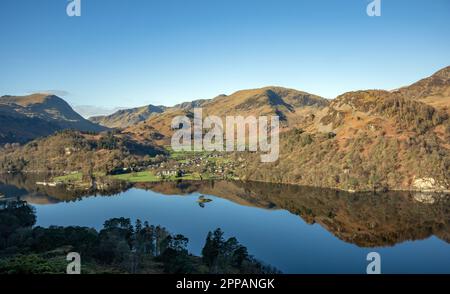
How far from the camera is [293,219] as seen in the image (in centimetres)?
10288

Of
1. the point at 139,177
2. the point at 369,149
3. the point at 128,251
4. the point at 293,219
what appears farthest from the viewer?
the point at 139,177

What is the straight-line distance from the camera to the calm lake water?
69875mm

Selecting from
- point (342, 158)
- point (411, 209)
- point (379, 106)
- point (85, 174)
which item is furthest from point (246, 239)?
point (85, 174)

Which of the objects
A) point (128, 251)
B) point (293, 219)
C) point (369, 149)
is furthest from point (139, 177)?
point (128, 251)

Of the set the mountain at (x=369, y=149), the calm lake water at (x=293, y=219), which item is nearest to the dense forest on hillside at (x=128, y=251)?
the calm lake water at (x=293, y=219)

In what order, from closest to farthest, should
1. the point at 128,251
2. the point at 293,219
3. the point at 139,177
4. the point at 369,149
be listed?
the point at 128,251
the point at 293,219
the point at 369,149
the point at 139,177

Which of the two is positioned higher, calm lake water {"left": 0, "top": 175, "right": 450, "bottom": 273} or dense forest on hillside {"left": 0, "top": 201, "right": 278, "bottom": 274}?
dense forest on hillside {"left": 0, "top": 201, "right": 278, "bottom": 274}

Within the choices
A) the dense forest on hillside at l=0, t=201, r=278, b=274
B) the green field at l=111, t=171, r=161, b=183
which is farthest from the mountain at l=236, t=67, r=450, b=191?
the dense forest on hillside at l=0, t=201, r=278, b=274

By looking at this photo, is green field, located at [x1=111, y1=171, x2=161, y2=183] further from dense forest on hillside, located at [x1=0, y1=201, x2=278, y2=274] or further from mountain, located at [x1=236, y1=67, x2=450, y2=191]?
dense forest on hillside, located at [x1=0, y1=201, x2=278, y2=274]

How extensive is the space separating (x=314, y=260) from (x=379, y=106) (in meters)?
125

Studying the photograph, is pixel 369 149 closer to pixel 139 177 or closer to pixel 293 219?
pixel 293 219

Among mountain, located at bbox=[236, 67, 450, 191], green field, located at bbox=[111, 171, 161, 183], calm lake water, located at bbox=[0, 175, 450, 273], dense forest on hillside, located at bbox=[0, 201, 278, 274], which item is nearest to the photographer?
dense forest on hillside, located at bbox=[0, 201, 278, 274]
